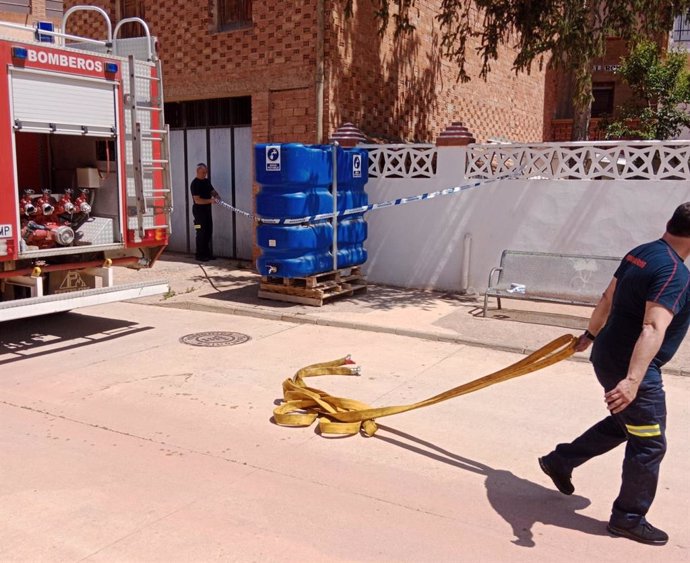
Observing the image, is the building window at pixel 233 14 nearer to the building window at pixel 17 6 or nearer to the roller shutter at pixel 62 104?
the roller shutter at pixel 62 104

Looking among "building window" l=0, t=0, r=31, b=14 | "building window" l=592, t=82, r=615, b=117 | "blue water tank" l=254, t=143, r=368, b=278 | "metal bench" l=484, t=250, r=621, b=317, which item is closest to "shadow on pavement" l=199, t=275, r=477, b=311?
"blue water tank" l=254, t=143, r=368, b=278

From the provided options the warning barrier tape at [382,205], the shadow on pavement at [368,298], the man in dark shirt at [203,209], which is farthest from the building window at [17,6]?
the warning barrier tape at [382,205]

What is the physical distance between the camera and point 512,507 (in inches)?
165

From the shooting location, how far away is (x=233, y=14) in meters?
12.5

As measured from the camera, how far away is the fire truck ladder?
8070mm

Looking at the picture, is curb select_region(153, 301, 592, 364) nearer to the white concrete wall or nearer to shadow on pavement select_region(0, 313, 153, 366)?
shadow on pavement select_region(0, 313, 153, 366)

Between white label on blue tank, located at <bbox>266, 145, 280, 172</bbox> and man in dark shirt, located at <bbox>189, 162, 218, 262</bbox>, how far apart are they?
4174mm

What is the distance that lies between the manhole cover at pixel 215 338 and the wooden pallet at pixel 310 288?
156 centimetres

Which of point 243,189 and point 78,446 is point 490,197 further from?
point 78,446

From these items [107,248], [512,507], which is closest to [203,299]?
[107,248]

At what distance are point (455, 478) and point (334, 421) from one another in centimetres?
120

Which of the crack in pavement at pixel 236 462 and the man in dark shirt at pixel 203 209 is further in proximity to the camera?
the man in dark shirt at pixel 203 209

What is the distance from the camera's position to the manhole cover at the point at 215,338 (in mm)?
7938

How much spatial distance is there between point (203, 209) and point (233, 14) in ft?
11.7
